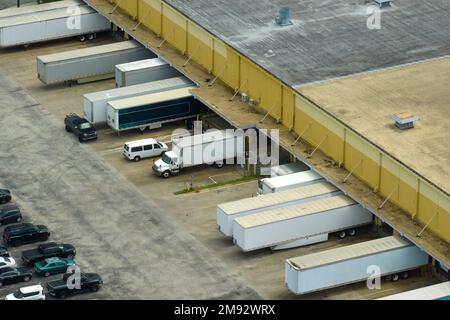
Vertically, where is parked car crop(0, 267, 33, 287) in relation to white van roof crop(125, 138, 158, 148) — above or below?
below

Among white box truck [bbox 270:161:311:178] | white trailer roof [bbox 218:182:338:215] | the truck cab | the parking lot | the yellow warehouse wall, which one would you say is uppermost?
the yellow warehouse wall

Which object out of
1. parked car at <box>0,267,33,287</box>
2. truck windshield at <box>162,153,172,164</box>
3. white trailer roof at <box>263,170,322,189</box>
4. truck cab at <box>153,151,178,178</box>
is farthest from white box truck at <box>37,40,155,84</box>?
parked car at <box>0,267,33,287</box>

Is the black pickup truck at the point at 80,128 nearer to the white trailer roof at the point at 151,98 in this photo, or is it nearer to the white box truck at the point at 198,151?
the white trailer roof at the point at 151,98

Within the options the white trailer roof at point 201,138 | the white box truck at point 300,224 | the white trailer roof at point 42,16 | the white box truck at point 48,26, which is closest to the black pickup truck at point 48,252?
the white box truck at point 300,224

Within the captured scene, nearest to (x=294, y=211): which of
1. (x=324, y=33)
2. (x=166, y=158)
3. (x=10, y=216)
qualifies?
(x=166, y=158)

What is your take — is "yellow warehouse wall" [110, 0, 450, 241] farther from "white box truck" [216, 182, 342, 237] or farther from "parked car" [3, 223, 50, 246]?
"parked car" [3, 223, 50, 246]

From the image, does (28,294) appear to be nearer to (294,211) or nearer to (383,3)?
(294,211)
